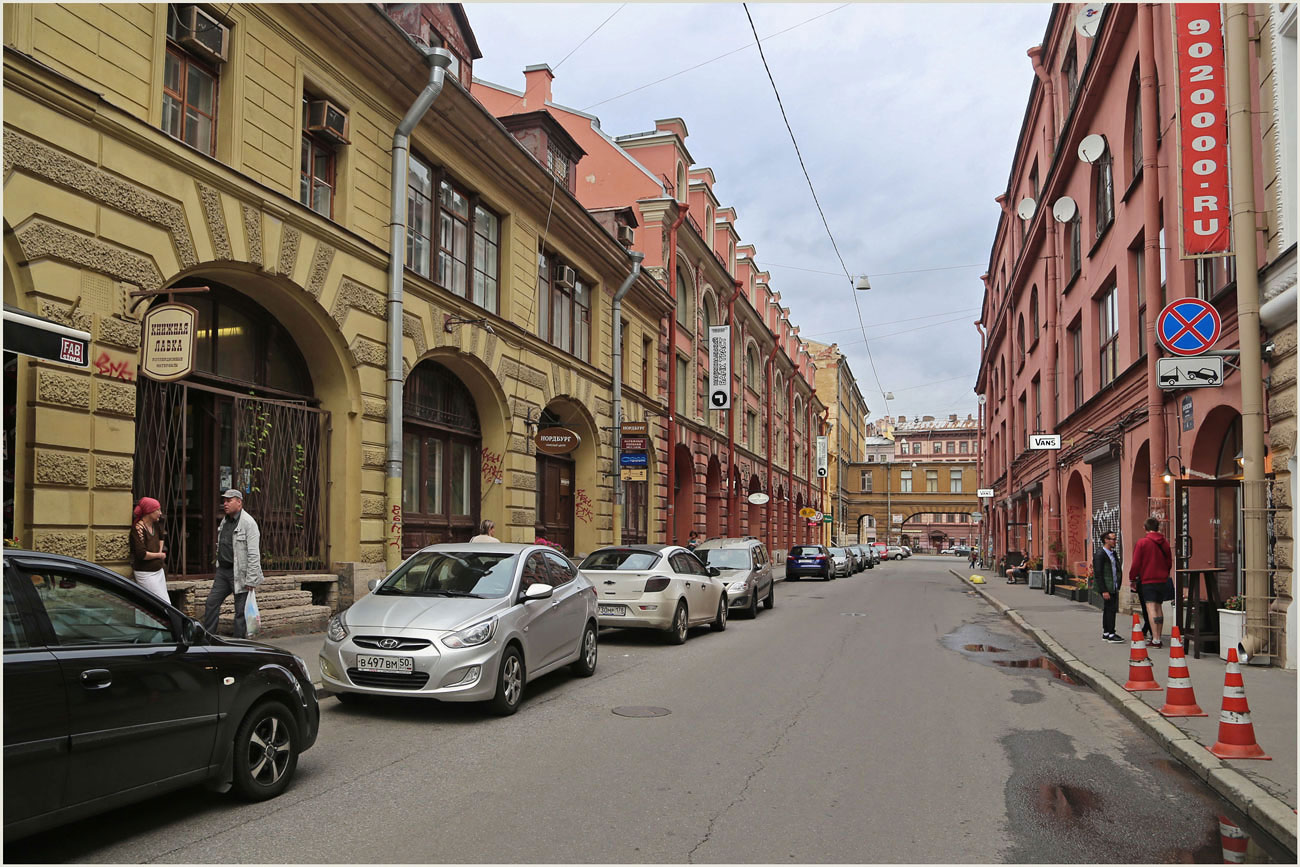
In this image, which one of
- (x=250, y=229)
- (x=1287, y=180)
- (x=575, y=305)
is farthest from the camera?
(x=575, y=305)

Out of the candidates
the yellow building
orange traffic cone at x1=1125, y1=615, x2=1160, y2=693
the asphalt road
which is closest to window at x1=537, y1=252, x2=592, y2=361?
the yellow building

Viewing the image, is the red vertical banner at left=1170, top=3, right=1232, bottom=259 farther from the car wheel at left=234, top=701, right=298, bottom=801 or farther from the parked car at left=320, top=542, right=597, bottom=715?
the car wheel at left=234, top=701, right=298, bottom=801

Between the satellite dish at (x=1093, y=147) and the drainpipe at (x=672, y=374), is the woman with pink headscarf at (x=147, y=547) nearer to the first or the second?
the satellite dish at (x=1093, y=147)

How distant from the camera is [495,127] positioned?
1781cm

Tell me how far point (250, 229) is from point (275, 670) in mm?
8121

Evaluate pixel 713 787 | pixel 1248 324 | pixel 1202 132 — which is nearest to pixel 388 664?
pixel 713 787

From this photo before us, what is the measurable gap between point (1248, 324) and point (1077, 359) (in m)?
15.6

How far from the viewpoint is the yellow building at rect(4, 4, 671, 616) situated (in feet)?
31.9

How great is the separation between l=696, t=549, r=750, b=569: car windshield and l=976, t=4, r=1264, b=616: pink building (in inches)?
295

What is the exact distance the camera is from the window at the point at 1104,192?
20672 mm

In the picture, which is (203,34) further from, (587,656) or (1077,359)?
(1077,359)

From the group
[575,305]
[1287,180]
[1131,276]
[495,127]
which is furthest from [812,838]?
[575,305]

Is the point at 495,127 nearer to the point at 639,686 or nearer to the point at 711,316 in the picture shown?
the point at 639,686

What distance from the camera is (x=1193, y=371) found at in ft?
39.2
